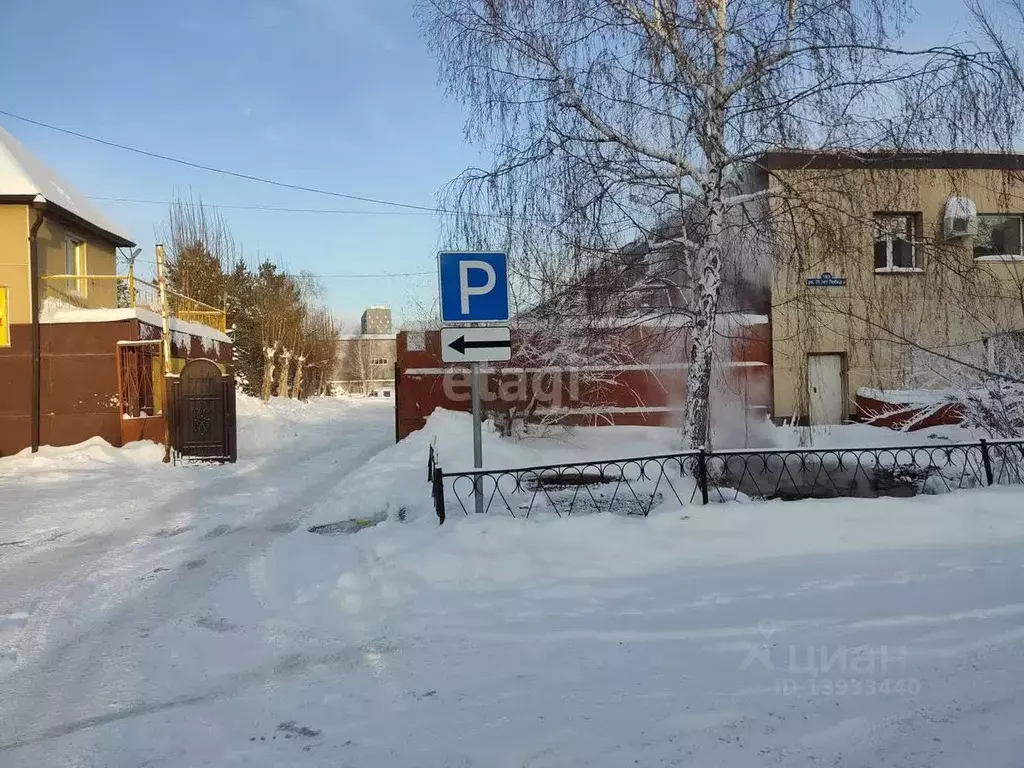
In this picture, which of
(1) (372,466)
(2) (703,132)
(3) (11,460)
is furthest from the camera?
(3) (11,460)

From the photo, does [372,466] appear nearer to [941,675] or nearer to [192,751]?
[192,751]

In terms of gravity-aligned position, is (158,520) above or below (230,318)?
below

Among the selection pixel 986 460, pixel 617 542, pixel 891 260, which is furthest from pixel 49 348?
pixel 891 260

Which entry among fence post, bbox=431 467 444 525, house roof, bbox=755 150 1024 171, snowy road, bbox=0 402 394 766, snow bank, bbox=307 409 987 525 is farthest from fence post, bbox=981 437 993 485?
snowy road, bbox=0 402 394 766

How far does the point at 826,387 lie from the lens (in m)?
16.6

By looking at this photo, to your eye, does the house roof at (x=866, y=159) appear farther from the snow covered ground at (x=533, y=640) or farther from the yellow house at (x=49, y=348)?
the yellow house at (x=49, y=348)

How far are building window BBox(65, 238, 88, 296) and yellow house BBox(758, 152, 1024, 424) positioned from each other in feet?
49.7

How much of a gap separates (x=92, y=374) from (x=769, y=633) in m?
14.5

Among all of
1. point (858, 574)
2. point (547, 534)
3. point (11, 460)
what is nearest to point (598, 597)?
point (547, 534)

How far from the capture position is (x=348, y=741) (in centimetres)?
Answer: 296

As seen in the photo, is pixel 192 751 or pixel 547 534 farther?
pixel 547 534

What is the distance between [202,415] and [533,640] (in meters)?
11.5

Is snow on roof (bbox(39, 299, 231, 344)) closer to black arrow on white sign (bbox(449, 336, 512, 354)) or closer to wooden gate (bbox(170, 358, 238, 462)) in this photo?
wooden gate (bbox(170, 358, 238, 462))

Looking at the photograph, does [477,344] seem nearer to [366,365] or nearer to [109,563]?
[109,563]
